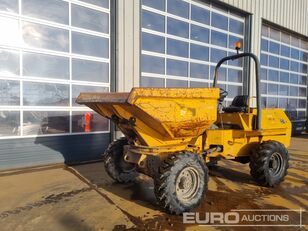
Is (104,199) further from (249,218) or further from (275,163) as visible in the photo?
(275,163)

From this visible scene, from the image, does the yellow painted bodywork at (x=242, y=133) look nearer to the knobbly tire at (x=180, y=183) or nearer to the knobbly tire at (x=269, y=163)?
the knobbly tire at (x=269, y=163)

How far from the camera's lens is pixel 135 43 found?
318 inches

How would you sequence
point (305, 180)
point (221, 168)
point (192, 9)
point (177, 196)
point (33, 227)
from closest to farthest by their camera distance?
point (33, 227) < point (177, 196) < point (305, 180) < point (221, 168) < point (192, 9)

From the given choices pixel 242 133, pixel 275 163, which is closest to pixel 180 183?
pixel 242 133

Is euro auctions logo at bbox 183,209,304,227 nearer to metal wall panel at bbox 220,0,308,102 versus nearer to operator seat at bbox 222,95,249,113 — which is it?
operator seat at bbox 222,95,249,113

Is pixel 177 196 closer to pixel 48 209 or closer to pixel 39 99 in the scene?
pixel 48 209

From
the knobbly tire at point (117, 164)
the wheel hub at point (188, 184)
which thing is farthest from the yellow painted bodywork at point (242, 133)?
the knobbly tire at point (117, 164)

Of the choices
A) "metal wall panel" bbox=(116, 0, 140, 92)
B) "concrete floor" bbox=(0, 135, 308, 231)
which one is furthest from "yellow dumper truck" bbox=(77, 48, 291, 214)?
"metal wall panel" bbox=(116, 0, 140, 92)

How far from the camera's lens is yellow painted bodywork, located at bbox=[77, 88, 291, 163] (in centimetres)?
372

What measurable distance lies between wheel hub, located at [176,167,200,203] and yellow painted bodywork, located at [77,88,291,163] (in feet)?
1.35

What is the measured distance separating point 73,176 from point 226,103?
6836 mm

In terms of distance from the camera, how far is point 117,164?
5.11 metres

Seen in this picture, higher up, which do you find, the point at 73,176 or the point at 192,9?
the point at 192,9

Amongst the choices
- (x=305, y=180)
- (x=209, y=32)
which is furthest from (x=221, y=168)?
(x=209, y=32)
